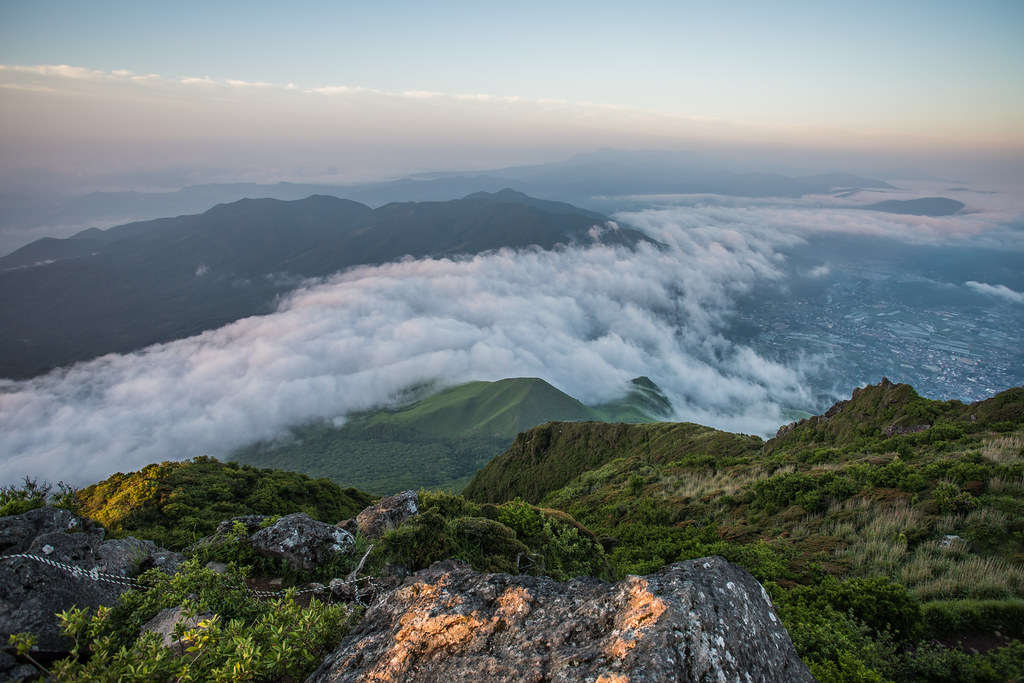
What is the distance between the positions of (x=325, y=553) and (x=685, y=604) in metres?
9.99

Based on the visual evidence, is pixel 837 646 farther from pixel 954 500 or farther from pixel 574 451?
pixel 574 451

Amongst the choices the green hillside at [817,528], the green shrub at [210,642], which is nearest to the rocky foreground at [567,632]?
the green shrub at [210,642]

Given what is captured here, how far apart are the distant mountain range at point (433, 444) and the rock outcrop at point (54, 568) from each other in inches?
5002

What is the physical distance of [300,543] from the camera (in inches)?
457

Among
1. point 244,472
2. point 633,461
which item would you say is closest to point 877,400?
point 633,461

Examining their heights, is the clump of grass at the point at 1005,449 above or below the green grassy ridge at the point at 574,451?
above

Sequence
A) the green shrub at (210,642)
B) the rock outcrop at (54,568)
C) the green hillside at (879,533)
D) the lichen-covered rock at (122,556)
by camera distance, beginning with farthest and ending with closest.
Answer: the lichen-covered rock at (122,556)
the rock outcrop at (54,568)
the green hillside at (879,533)
the green shrub at (210,642)

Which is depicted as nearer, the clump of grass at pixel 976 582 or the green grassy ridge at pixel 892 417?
the clump of grass at pixel 976 582

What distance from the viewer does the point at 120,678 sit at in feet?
16.0

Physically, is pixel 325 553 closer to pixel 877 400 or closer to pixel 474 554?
pixel 474 554

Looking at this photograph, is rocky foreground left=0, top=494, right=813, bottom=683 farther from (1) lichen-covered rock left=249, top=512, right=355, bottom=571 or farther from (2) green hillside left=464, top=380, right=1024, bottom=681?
(1) lichen-covered rock left=249, top=512, right=355, bottom=571

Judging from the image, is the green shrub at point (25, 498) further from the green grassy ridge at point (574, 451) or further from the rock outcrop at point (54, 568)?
the green grassy ridge at point (574, 451)

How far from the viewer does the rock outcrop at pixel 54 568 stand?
25.9 ft

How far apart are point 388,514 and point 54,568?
24.3ft
